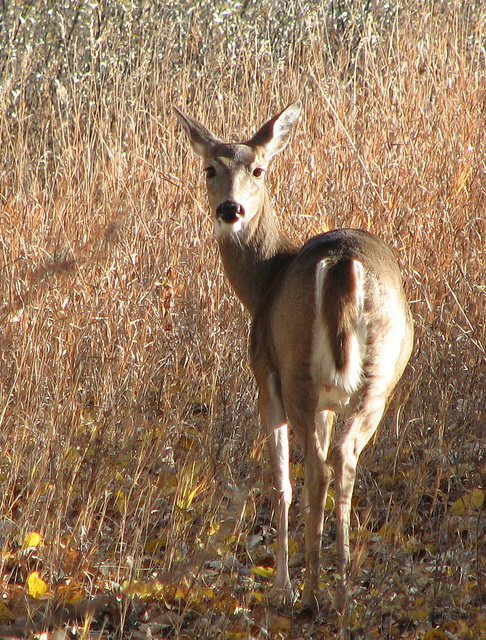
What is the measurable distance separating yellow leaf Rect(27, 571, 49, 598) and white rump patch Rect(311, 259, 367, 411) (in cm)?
117

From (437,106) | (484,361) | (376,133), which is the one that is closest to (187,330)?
(484,361)

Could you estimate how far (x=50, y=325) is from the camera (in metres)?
4.39

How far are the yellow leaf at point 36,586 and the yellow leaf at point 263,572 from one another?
794 millimetres

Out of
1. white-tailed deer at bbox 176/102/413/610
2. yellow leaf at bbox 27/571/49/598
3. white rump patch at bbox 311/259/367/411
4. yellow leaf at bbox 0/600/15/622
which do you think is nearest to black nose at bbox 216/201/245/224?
white-tailed deer at bbox 176/102/413/610

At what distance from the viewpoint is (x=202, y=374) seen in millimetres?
4402

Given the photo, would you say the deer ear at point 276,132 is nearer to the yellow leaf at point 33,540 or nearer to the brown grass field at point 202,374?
the brown grass field at point 202,374

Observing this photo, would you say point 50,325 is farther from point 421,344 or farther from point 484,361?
point 484,361

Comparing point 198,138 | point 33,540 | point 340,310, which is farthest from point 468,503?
point 198,138

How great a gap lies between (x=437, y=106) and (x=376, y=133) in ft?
2.09

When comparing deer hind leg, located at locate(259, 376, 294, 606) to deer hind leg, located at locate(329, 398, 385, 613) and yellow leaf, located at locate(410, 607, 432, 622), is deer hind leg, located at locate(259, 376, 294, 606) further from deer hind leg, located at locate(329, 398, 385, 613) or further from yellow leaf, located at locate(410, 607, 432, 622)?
yellow leaf, located at locate(410, 607, 432, 622)

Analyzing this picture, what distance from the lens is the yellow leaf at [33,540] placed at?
10.1 ft

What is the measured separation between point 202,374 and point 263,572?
4.60 ft

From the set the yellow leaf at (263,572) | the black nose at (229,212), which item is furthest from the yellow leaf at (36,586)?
the black nose at (229,212)

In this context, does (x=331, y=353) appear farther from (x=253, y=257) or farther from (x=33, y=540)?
(x=33, y=540)
